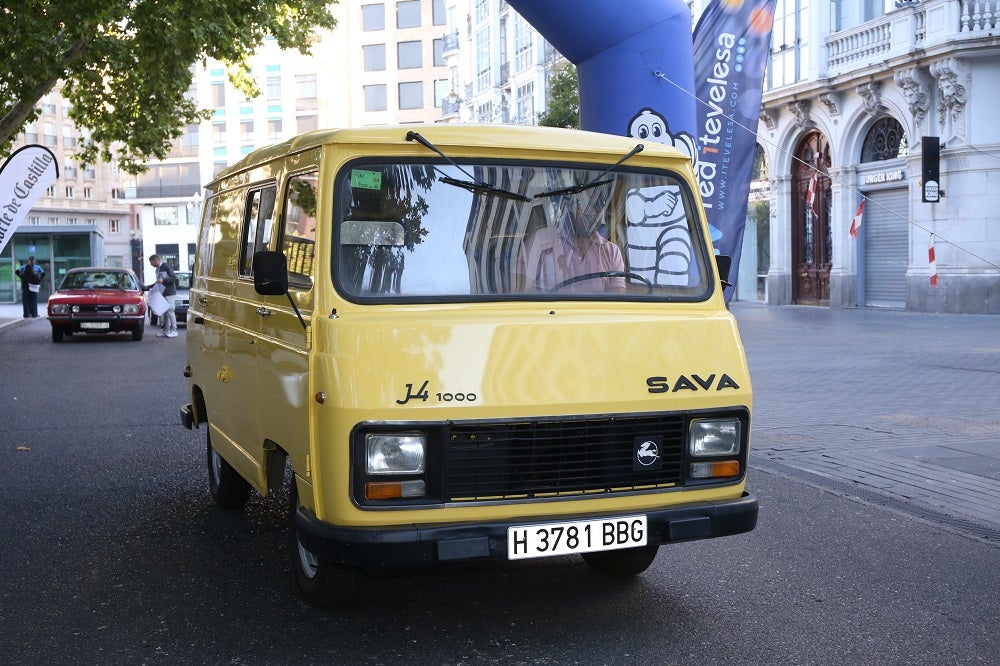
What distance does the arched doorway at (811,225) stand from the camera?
1271 inches

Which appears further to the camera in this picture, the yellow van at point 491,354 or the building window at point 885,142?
the building window at point 885,142

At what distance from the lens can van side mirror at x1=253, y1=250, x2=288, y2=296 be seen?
472 centimetres

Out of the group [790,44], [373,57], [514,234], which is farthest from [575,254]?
[373,57]

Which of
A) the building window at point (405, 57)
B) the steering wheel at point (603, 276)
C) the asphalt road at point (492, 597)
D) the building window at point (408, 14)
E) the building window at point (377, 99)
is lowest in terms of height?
the asphalt road at point (492, 597)

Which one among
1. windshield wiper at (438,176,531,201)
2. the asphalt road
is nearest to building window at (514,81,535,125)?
the asphalt road

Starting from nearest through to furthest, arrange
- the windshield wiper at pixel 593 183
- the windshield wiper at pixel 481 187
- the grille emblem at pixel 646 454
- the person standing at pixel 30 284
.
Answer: the grille emblem at pixel 646 454 → the windshield wiper at pixel 481 187 → the windshield wiper at pixel 593 183 → the person standing at pixel 30 284

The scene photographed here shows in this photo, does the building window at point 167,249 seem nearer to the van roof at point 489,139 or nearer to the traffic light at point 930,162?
the traffic light at point 930,162

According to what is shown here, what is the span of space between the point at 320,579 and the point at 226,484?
234 centimetres

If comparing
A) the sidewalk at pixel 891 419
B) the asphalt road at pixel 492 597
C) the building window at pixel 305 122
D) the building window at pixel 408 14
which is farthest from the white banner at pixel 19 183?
the building window at pixel 408 14

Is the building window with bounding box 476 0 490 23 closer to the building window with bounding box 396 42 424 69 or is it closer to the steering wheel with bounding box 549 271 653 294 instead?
the building window with bounding box 396 42 424 69

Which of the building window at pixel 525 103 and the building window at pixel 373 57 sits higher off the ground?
the building window at pixel 373 57

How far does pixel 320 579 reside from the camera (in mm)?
4867

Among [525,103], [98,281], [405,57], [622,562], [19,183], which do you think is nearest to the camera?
[622,562]

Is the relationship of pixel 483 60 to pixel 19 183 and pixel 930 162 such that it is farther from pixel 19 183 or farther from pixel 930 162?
pixel 19 183
